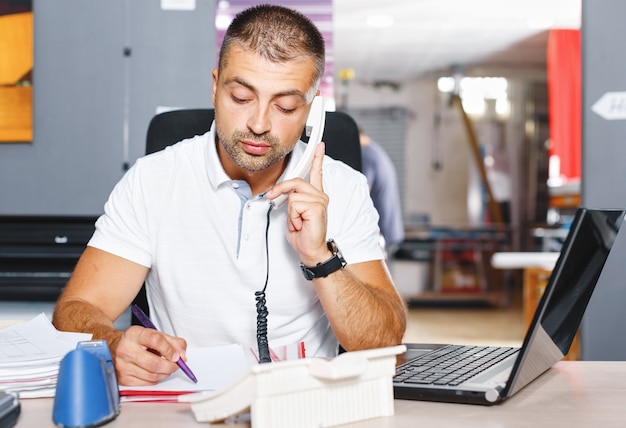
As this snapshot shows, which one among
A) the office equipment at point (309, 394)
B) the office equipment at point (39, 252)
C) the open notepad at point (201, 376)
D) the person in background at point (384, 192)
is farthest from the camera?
the person in background at point (384, 192)

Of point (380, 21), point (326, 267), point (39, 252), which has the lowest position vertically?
point (39, 252)

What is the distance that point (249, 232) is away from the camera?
55.2 inches

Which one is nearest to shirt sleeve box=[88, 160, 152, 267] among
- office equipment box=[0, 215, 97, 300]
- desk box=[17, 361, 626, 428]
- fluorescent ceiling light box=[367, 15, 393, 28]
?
desk box=[17, 361, 626, 428]

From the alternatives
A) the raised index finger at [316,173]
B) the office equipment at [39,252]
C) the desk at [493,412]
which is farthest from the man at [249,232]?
the office equipment at [39,252]

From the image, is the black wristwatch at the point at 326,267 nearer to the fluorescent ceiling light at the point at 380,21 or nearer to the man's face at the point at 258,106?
the man's face at the point at 258,106

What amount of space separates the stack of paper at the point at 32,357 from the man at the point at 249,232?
0.39 ft

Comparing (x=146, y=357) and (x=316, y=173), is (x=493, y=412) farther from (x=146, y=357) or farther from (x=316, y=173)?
(x=316, y=173)

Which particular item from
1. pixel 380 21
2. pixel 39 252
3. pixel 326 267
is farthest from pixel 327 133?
pixel 380 21

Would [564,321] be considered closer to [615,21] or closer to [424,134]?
[615,21]

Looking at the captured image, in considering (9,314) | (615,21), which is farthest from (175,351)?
(615,21)

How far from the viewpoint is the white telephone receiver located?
136 cm

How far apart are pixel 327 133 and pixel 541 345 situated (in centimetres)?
81

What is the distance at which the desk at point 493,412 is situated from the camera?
800 mm

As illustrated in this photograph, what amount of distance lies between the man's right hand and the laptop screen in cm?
44
